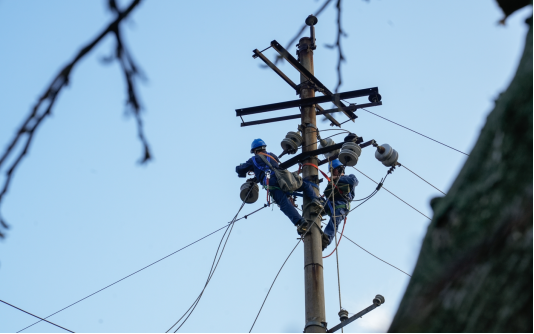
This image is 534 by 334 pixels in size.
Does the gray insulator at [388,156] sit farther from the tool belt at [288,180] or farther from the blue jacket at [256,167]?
the blue jacket at [256,167]

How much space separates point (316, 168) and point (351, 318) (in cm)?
213

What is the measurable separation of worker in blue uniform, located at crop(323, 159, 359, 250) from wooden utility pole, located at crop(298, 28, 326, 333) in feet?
1.82

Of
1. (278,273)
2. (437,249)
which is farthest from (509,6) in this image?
(278,273)

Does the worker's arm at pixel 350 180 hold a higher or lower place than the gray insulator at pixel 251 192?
higher

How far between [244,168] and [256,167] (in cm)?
29

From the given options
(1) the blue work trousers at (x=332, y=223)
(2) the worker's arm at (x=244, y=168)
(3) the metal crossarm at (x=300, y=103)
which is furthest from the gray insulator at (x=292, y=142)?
(1) the blue work trousers at (x=332, y=223)

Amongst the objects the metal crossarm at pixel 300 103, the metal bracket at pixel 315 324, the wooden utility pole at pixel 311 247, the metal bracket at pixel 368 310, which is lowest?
the metal bracket at pixel 315 324

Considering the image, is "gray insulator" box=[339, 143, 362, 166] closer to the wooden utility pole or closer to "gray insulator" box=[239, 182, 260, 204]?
the wooden utility pole

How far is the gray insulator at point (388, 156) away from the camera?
307 inches

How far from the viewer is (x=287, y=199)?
24.6 ft

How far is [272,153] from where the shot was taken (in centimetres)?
815

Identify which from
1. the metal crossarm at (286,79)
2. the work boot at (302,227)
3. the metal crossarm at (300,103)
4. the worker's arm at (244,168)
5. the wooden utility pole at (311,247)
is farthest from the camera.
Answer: the metal crossarm at (286,79)

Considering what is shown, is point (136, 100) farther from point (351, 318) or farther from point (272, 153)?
point (272, 153)

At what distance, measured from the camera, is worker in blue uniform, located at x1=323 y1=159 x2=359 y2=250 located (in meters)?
8.01
